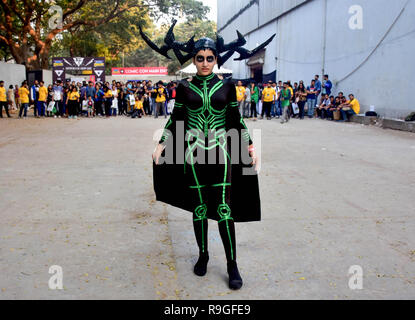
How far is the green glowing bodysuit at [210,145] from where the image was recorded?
338cm

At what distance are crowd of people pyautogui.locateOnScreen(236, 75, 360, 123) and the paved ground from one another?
408 inches

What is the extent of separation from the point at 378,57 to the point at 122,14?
20827mm

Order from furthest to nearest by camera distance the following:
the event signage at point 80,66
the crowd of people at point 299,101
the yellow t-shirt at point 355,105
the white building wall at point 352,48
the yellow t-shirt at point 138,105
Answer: the event signage at point 80,66 < the yellow t-shirt at point 138,105 < the crowd of people at point 299,101 < the yellow t-shirt at point 355,105 < the white building wall at point 352,48

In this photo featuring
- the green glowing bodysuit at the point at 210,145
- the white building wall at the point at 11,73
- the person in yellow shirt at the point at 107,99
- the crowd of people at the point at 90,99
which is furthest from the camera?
the white building wall at the point at 11,73

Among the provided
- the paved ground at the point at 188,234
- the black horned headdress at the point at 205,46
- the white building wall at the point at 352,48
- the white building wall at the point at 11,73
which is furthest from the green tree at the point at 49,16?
the black horned headdress at the point at 205,46

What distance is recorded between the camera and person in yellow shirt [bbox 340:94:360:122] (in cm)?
1850

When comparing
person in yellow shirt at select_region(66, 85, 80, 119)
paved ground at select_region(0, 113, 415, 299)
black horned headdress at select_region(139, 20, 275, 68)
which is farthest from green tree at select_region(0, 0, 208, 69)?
black horned headdress at select_region(139, 20, 275, 68)

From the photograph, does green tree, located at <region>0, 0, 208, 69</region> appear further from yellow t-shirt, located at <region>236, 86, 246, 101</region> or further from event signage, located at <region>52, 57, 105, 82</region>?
yellow t-shirt, located at <region>236, 86, 246, 101</region>

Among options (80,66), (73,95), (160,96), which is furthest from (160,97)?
(80,66)

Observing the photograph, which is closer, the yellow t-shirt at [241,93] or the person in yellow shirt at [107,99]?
the yellow t-shirt at [241,93]

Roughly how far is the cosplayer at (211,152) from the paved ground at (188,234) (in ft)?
1.33

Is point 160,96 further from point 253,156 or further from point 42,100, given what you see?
point 253,156

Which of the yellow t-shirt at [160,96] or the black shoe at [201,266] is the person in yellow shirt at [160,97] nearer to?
the yellow t-shirt at [160,96]

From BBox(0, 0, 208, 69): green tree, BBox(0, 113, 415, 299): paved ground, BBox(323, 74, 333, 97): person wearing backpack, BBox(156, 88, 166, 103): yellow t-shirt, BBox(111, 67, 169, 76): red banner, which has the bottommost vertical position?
BBox(0, 113, 415, 299): paved ground
